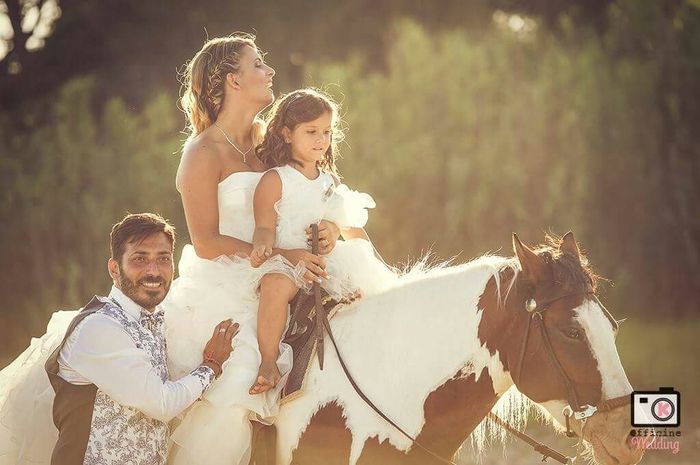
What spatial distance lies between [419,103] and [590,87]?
2554 mm

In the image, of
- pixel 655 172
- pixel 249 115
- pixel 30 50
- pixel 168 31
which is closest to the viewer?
pixel 249 115

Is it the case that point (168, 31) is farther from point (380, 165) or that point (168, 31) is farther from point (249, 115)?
point (249, 115)

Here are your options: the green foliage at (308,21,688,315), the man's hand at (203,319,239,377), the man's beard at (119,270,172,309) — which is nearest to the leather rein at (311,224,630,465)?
the man's hand at (203,319,239,377)

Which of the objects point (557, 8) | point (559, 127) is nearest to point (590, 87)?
point (559, 127)

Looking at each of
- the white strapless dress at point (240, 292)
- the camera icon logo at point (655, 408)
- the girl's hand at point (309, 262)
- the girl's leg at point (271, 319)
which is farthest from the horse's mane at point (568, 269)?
the girl's leg at point (271, 319)

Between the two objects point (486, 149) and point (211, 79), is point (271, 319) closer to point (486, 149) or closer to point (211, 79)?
point (211, 79)

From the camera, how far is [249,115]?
14.4 ft

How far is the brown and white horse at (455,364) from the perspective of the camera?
10.8ft

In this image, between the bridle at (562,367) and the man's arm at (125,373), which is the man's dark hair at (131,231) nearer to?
the man's arm at (125,373)

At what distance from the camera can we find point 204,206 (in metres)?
4.01

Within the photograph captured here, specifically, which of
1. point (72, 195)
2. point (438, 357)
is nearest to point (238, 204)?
point (438, 357)

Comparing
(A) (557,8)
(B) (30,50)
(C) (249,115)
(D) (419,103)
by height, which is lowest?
(C) (249,115)

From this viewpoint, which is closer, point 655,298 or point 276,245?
point 276,245

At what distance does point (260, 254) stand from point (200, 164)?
20.0 inches
